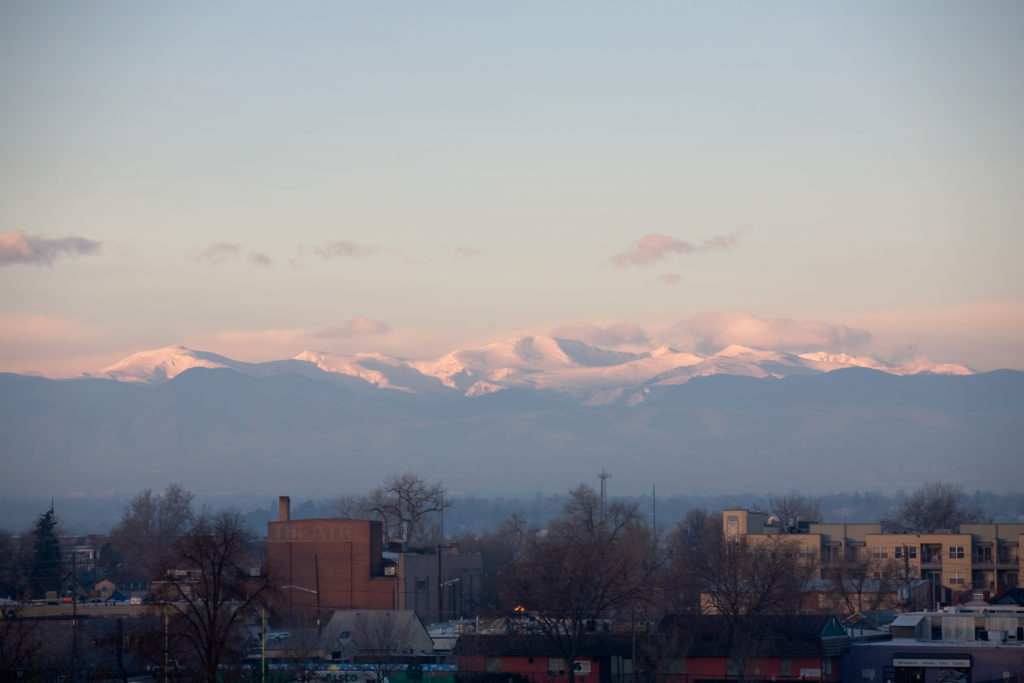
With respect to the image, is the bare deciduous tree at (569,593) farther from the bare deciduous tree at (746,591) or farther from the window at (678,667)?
the window at (678,667)

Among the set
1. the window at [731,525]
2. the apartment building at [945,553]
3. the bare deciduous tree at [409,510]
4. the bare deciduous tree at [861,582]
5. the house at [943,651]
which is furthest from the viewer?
the bare deciduous tree at [409,510]

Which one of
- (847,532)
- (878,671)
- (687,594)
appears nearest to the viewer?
(878,671)

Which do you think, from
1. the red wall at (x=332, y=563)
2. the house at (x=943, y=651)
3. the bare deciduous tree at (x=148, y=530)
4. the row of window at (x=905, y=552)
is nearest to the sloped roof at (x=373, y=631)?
the red wall at (x=332, y=563)

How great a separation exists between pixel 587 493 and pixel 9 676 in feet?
358

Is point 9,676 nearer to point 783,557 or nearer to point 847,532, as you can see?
point 783,557

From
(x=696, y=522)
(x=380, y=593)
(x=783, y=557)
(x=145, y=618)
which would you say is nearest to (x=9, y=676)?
(x=145, y=618)

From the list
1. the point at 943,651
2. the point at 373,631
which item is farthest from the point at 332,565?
the point at 943,651

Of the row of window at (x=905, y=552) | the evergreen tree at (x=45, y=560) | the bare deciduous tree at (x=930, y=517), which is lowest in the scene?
the evergreen tree at (x=45, y=560)

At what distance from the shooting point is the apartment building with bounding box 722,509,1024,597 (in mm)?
98938

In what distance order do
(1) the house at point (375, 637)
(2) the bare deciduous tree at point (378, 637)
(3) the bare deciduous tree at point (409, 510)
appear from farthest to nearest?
(3) the bare deciduous tree at point (409, 510) < (1) the house at point (375, 637) < (2) the bare deciduous tree at point (378, 637)

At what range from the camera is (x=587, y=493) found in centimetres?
14850

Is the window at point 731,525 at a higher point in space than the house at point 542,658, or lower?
higher

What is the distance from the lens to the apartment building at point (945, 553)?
9894 centimetres

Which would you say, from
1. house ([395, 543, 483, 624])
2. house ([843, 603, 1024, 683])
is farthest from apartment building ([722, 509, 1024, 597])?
house ([843, 603, 1024, 683])
